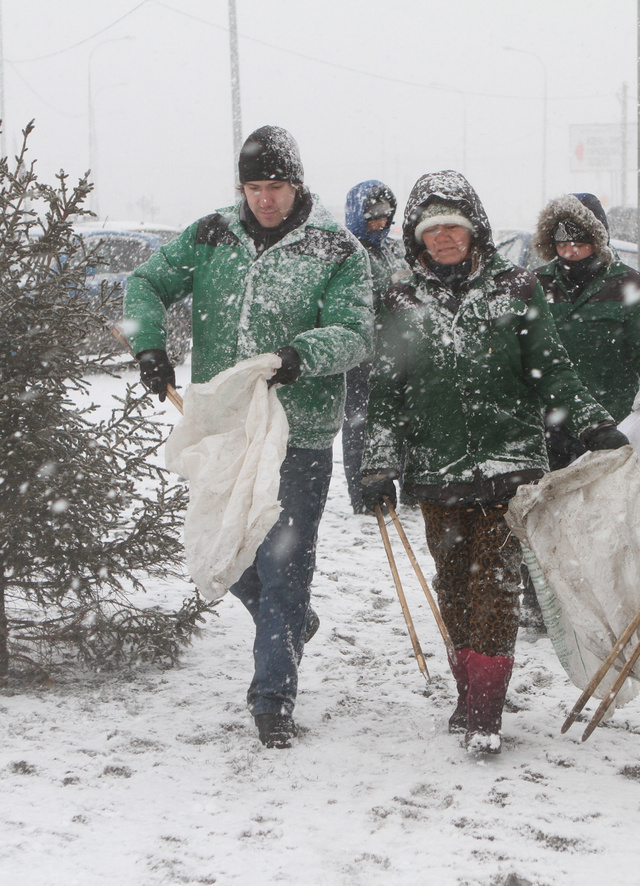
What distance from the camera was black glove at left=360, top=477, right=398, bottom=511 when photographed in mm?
3574

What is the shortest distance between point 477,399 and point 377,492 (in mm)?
505

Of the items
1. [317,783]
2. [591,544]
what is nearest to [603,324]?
[591,544]

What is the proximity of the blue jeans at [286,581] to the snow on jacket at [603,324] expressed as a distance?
1.49 m

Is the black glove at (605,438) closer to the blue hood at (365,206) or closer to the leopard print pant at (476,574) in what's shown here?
the leopard print pant at (476,574)

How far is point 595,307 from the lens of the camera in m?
4.39

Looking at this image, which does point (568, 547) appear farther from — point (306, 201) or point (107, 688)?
point (107, 688)

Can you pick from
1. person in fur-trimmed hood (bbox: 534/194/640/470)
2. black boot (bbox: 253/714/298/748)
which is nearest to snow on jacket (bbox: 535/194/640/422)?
person in fur-trimmed hood (bbox: 534/194/640/470)

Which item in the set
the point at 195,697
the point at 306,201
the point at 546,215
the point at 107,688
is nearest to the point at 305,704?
the point at 195,697

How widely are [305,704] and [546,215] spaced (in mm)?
2423

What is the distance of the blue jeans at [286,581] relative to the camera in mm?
3510

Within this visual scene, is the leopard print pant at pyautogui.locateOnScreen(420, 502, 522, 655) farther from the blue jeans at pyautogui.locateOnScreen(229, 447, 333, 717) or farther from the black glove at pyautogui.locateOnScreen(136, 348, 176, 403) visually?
the black glove at pyautogui.locateOnScreen(136, 348, 176, 403)

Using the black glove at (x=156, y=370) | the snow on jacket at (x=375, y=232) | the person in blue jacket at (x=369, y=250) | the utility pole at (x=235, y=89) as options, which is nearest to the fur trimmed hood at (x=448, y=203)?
the black glove at (x=156, y=370)

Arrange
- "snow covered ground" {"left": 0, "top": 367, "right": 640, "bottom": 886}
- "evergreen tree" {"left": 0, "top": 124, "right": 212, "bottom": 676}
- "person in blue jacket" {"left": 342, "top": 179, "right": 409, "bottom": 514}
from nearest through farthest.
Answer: "snow covered ground" {"left": 0, "top": 367, "right": 640, "bottom": 886} < "evergreen tree" {"left": 0, "top": 124, "right": 212, "bottom": 676} < "person in blue jacket" {"left": 342, "top": 179, "right": 409, "bottom": 514}

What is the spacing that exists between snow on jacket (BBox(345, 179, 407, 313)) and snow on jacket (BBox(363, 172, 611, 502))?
2.46m
